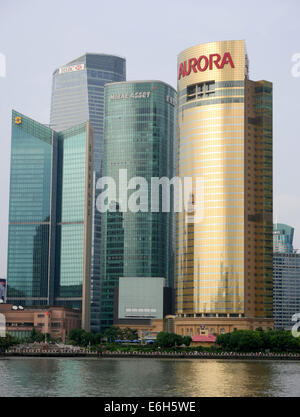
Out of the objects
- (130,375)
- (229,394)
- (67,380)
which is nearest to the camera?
(229,394)

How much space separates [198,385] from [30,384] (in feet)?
100

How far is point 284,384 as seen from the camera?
483ft

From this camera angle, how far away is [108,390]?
436 feet
